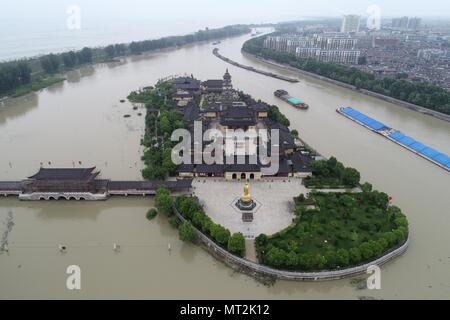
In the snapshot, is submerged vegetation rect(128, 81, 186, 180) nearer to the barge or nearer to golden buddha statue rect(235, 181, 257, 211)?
golden buddha statue rect(235, 181, 257, 211)

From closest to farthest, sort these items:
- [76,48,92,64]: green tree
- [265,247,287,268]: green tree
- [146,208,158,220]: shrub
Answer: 1. [265,247,287,268]: green tree
2. [146,208,158,220]: shrub
3. [76,48,92,64]: green tree

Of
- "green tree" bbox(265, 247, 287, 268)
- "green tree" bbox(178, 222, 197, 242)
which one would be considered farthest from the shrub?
"green tree" bbox(265, 247, 287, 268)

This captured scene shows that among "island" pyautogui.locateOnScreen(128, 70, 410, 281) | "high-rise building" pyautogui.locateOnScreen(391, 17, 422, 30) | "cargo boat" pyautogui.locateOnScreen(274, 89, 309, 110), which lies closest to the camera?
"island" pyautogui.locateOnScreen(128, 70, 410, 281)

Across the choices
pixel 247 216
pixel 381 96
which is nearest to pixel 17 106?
pixel 247 216

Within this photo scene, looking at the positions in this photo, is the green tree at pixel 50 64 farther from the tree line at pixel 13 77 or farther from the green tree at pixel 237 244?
the green tree at pixel 237 244
